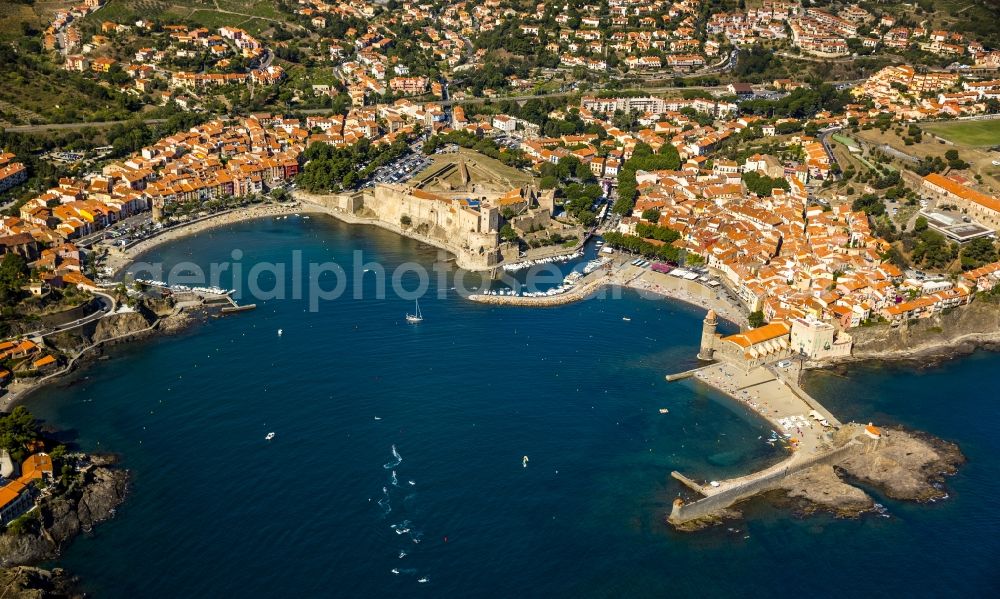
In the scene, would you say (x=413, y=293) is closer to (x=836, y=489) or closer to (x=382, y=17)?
(x=836, y=489)

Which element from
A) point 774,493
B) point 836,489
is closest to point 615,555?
point 774,493

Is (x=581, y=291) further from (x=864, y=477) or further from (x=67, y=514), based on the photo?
(x=67, y=514)

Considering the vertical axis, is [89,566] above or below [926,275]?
below

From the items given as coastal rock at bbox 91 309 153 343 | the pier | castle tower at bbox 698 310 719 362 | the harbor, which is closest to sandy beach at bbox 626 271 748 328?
castle tower at bbox 698 310 719 362

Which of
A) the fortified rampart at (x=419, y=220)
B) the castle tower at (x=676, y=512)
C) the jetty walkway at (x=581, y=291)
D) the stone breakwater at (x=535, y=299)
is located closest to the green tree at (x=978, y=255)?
the jetty walkway at (x=581, y=291)

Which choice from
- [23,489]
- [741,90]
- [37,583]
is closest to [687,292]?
[23,489]

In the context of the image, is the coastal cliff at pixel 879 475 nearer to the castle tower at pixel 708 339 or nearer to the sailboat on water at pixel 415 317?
the castle tower at pixel 708 339

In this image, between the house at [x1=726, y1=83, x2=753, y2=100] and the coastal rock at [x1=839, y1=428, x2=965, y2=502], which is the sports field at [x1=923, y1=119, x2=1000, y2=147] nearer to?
the house at [x1=726, y1=83, x2=753, y2=100]
